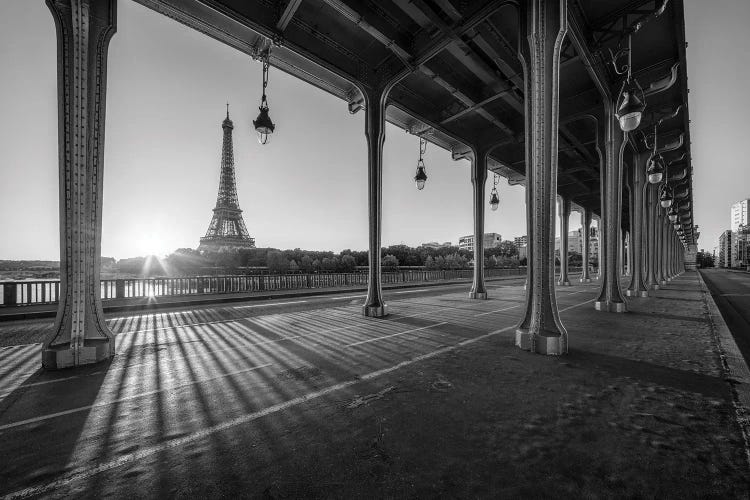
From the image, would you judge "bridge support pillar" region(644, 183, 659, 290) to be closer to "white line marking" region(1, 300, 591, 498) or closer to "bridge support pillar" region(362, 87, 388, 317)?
"bridge support pillar" region(362, 87, 388, 317)

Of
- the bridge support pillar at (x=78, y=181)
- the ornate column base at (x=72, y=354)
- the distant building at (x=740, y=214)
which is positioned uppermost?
the distant building at (x=740, y=214)

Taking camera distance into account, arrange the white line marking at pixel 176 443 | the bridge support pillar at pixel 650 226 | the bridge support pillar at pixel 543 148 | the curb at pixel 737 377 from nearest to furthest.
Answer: the white line marking at pixel 176 443 < the curb at pixel 737 377 < the bridge support pillar at pixel 543 148 < the bridge support pillar at pixel 650 226

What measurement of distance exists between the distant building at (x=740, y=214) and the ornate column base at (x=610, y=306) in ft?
765

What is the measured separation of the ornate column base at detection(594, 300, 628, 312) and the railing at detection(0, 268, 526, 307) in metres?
13.4

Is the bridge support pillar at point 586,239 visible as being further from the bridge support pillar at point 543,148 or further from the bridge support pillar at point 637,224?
the bridge support pillar at point 543,148

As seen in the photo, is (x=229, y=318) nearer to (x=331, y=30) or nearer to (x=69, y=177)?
(x=69, y=177)

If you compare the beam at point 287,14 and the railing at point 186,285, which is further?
the railing at point 186,285

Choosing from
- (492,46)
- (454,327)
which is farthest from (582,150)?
(454,327)

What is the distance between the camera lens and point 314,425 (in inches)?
105

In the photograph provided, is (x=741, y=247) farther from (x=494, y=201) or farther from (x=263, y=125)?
(x=263, y=125)

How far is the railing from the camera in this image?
386 inches

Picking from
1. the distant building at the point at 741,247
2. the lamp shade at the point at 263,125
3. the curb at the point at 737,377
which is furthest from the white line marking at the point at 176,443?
the distant building at the point at 741,247

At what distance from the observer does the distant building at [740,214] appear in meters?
160

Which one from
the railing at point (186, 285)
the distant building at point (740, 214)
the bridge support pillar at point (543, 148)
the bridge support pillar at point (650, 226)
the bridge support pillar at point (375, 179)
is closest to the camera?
the bridge support pillar at point (543, 148)
